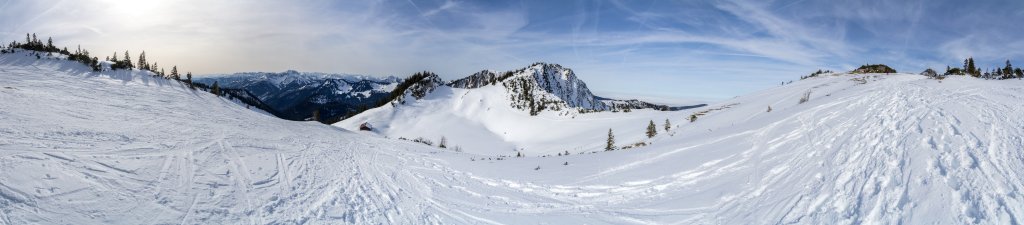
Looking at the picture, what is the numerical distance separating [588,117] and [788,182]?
67592mm

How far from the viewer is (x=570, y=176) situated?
18641mm

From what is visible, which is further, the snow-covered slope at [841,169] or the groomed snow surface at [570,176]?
the groomed snow surface at [570,176]

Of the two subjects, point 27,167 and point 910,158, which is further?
point 27,167

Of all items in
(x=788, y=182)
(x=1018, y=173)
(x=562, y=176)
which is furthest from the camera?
(x=562, y=176)

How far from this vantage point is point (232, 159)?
19.0 meters

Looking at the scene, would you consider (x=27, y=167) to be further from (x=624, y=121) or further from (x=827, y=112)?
(x=624, y=121)

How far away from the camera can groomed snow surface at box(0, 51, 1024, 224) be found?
32.1ft

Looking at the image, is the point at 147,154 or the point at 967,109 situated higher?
the point at 967,109

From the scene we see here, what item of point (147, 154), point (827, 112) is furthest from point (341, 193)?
point (827, 112)

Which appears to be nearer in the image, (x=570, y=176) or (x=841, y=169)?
(x=841, y=169)

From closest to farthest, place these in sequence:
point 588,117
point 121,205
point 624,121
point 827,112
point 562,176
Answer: point 121,205
point 562,176
point 827,112
point 624,121
point 588,117

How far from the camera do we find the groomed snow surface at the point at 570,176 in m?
9.79

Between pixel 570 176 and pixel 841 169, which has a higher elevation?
pixel 841 169

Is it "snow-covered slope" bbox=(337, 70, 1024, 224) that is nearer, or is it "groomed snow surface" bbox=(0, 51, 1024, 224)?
"snow-covered slope" bbox=(337, 70, 1024, 224)
